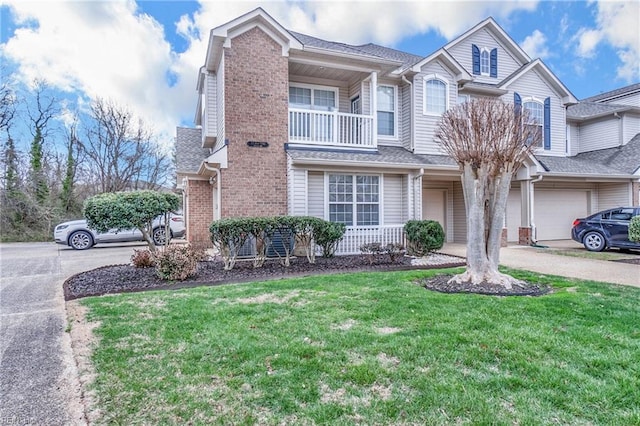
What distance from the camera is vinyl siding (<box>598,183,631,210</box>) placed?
15.3 m

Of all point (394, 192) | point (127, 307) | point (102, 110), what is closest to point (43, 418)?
point (127, 307)

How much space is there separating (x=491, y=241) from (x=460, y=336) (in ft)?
11.4

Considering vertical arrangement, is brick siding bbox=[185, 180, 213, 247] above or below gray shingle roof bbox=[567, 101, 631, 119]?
below

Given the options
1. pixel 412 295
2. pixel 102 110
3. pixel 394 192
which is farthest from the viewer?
pixel 102 110

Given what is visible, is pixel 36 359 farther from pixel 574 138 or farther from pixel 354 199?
pixel 574 138

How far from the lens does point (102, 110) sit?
2716 centimetres

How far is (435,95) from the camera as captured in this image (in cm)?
1355

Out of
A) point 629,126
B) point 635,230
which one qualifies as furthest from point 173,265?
point 629,126

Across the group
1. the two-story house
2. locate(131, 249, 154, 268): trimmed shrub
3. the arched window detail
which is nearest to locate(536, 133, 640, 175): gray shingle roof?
the two-story house

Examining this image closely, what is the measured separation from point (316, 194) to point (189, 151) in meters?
6.97

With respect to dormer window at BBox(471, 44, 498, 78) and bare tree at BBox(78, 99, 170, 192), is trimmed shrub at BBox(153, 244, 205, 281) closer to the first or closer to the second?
dormer window at BBox(471, 44, 498, 78)

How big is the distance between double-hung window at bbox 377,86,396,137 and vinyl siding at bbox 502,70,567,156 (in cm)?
515

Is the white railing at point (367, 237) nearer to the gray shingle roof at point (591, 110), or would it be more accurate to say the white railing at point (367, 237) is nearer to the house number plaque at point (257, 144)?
the house number plaque at point (257, 144)

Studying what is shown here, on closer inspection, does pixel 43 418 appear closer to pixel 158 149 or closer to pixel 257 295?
pixel 257 295
